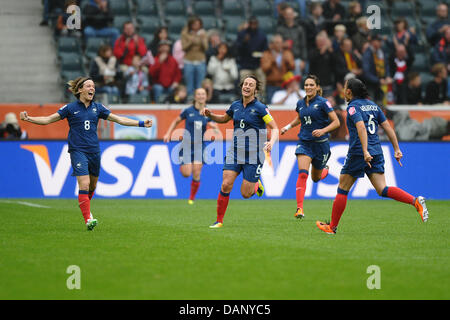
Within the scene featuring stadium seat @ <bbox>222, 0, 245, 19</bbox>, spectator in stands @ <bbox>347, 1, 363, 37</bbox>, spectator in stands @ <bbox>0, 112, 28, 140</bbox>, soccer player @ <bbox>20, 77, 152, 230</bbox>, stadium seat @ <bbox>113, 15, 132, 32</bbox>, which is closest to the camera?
soccer player @ <bbox>20, 77, 152, 230</bbox>

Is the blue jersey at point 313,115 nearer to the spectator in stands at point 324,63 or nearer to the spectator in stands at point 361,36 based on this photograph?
the spectator in stands at point 324,63

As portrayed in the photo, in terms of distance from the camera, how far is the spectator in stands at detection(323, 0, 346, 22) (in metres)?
23.2

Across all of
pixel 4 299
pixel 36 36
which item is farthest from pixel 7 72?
pixel 4 299

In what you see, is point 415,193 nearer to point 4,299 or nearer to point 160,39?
point 160,39

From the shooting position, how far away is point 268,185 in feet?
63.0

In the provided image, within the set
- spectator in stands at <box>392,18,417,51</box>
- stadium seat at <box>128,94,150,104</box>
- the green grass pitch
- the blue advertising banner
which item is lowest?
the green grass pitch

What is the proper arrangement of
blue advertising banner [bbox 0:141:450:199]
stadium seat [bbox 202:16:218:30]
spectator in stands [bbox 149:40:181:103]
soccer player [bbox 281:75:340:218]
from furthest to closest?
stadium seat [bbox 202:16:218:30], spectator in stands [bbox 149:40:181:103], blue advertising banner [bbox 0:141:450:199], soccer player [bbox 281:75:340:218]

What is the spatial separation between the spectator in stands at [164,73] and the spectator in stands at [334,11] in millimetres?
4807

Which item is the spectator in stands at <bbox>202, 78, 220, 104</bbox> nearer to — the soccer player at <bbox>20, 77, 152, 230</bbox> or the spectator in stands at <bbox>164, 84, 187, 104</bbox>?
the spectator in stands at <bbox>164, 84, 187, 104</bbox>

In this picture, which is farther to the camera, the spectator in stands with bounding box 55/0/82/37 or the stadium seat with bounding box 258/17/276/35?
the stadium seat with bounding box 258/17/276/35

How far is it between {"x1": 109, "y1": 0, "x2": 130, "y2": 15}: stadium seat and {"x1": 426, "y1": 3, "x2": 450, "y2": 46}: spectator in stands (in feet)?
29.0

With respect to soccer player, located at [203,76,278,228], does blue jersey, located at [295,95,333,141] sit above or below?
above

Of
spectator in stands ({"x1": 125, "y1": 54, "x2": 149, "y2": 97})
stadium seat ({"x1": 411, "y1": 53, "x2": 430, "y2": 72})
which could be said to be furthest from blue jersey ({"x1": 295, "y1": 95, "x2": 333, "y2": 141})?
stadium seat ({"x1": 411, "y1": 53, "x2": 430, "y2": 72})
